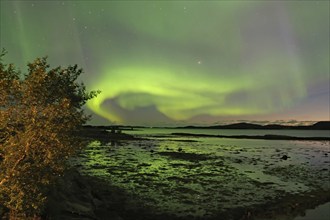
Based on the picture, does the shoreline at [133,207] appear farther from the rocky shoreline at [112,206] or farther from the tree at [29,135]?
the tree at [29,135]

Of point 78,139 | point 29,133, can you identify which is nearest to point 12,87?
point 29,133

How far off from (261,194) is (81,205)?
17.1 meters

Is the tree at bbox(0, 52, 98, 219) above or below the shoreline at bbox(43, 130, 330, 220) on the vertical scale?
above

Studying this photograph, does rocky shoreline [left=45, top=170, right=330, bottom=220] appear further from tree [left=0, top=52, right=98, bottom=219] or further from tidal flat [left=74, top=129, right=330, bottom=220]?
tree [left=0, top=52, right=98, bottom=219]

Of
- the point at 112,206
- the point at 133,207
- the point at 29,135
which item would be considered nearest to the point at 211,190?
the point at 133,207

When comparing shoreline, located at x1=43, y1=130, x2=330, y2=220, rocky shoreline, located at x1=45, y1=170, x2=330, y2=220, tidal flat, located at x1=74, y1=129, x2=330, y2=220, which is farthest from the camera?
tidal flat, located at x1=74, y1=129, x2=330, y2=220

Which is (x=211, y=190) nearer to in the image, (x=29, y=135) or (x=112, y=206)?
(x=112, y=206)

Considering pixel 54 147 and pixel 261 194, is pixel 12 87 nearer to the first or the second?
pixel 54 147

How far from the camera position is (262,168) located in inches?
1866

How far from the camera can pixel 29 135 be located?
11836 millimetres

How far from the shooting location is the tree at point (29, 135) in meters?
11.9

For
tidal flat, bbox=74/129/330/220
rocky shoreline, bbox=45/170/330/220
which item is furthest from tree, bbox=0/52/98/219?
tidal flat, bbox=74/129/330/220

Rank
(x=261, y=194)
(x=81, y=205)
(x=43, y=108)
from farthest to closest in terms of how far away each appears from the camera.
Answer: (x=261, y=194) → (x=81, y=205) → (x=43, y=108)

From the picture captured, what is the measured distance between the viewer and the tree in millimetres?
11898
